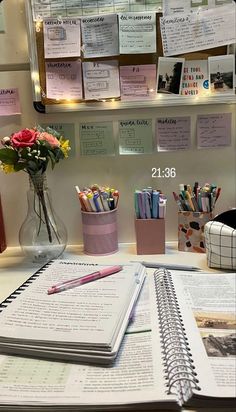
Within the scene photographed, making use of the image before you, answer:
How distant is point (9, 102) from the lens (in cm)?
102

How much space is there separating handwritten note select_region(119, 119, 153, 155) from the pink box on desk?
7.9 inches

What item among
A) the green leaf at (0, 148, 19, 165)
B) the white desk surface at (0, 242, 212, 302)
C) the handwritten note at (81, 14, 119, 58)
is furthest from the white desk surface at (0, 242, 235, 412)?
the handwritten note at (81, 14, 119, 58)

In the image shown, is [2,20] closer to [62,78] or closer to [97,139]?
[62,78]

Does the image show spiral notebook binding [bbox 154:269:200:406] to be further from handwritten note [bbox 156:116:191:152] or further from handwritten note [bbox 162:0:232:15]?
handwritten note [bbox 162:0:232:15]

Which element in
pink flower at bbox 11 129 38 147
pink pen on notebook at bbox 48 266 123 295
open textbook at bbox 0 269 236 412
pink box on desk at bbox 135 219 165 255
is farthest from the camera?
pink box on desk at bbox 135 219 165 255

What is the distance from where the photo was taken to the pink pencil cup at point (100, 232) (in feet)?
3.22

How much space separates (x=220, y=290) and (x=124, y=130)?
49 centimetres

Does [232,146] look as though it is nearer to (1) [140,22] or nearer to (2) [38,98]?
(1) [140,22]

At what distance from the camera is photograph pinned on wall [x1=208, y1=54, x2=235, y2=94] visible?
0.99 metres

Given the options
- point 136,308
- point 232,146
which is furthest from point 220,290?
point 232,146

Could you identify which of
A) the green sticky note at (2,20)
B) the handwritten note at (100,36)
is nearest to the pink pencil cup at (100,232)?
the handwritten note at (100,36)

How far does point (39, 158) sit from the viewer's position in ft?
2.91

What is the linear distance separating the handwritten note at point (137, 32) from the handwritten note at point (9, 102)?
0.29 metres

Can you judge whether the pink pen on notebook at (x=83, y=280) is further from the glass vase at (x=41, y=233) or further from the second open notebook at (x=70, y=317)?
the glass vase at (x=41, y=233)
